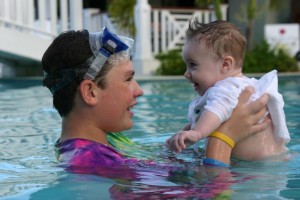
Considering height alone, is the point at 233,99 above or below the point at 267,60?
above

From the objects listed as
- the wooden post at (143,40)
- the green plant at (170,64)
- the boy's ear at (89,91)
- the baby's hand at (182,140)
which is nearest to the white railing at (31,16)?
the wooden post at (143,40)

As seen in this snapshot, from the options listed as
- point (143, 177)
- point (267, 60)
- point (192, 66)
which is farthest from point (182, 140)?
point (267, 60)

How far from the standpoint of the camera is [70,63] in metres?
2.85

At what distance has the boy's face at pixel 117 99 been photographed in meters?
2.92

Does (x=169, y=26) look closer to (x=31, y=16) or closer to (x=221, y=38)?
(x=31, y=16)

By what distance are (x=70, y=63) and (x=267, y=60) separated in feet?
40.1

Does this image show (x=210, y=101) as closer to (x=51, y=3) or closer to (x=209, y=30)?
(x=209, y=30)

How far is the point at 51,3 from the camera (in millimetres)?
12492

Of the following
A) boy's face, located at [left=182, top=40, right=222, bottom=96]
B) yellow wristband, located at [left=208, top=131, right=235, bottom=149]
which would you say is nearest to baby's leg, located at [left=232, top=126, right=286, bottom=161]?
yellow wristband, located at [left=208, top=131, right=235, bottom=149]

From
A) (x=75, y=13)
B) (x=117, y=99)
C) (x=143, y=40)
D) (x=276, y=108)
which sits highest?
(x=117, y=99)

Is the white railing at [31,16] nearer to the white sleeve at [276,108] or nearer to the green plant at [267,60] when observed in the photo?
the green plant at [267,60]

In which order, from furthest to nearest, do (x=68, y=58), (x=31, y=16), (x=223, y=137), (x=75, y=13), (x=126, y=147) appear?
(x=75, y=13), (x=31, y=16), (x=126, y=147), (x=223, y=137), (x=68, y=58)

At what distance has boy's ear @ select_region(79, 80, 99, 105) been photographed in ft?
9.44

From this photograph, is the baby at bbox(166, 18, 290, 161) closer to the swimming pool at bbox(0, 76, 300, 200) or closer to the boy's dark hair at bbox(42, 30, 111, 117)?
the swimming pool at bbox(0, 76, 300, 200)
